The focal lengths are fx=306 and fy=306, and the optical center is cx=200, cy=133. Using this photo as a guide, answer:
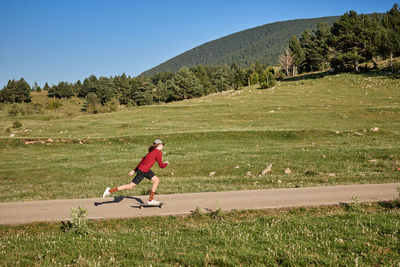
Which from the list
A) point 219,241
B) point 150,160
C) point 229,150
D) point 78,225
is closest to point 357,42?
point 229,150

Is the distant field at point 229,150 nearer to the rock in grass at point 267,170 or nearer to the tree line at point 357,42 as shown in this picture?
the rock in grass at point 267,170

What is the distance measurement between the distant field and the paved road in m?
1.41

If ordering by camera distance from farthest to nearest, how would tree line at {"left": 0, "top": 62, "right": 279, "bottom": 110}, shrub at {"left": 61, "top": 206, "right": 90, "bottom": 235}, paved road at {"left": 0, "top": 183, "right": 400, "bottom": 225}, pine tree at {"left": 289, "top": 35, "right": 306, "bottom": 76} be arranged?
tree line at {"left": 0, "top": 62, "right": 279, "bottom": 110} < pine tree at {"left": 289, "top": 35, "right": 306, "bottom": 76} < paved road at {"left": 0, "top": 183, "right": 400, "bottom": 225} < shrub at {"left": 61, "top": 206, "right": 90, "bottom": 235}

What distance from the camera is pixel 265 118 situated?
40531mm

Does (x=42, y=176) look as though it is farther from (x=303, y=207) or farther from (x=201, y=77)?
(x=201, y=77)

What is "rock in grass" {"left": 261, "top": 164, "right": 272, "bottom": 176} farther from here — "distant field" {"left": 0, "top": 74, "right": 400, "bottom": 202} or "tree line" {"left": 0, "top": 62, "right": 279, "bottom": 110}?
"tree line" {"left": 0, "top": 62, "right": 279, "bottom": 110}

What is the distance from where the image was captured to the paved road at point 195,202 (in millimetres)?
9969

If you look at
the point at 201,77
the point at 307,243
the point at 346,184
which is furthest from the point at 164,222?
the point at 201,77

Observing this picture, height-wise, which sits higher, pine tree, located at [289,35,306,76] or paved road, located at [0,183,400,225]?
pine tree, located at [289,35,306,76]

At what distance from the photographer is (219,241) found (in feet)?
22.8

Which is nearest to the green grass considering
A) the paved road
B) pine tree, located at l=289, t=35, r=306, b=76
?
the paved road

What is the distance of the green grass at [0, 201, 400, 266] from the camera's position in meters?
5.97

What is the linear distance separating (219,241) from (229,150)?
1843 centimetres

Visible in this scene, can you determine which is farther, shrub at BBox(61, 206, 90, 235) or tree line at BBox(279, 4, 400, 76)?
tree line at BBox(279, 4, 400, 76)
